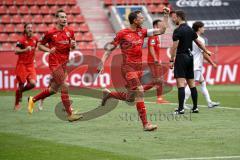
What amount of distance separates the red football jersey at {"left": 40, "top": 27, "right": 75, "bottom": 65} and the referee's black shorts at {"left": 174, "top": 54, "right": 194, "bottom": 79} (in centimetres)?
258

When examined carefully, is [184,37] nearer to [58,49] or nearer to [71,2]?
[58,49]

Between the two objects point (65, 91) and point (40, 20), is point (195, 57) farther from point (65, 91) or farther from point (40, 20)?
point (40, 20)

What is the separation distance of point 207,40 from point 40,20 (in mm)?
8698

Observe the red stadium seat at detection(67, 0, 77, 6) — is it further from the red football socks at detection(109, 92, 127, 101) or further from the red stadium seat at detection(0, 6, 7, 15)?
the red football socks at detection(109, 92, 127, 101)

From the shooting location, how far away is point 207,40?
3691 cm

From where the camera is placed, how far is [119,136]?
514 inches

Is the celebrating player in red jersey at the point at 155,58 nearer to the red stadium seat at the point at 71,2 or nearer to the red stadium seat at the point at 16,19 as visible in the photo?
the red stadium seat at the point at 16,19

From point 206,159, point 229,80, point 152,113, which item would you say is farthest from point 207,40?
point 206,159

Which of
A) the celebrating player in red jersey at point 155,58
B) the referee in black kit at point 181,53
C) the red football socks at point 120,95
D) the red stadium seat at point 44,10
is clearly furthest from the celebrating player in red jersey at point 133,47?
the red stadium seat at point 44,10

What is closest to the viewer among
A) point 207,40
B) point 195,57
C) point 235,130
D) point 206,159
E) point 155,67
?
point 206,159

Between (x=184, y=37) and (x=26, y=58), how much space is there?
18.3 ft

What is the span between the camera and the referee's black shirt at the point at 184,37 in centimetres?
1673

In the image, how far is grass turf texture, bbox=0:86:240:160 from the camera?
11.0 m

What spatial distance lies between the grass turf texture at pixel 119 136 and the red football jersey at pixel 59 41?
1416mm
